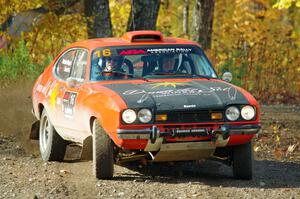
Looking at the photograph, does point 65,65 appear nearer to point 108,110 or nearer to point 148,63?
point 148,63

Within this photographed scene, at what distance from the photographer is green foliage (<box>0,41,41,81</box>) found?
1839 cm

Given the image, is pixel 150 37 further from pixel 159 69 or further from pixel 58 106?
pixel 58 106

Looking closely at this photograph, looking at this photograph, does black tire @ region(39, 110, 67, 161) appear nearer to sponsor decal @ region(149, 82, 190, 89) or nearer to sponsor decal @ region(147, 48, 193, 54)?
sponsor decal @ region(147, 48, 193, 54)

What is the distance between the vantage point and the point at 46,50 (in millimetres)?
21859

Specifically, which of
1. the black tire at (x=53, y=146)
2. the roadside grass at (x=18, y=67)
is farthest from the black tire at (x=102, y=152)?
the roadside grass at (x=18, y=67)

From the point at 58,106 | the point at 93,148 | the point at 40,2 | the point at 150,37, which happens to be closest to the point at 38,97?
the point at 58,106

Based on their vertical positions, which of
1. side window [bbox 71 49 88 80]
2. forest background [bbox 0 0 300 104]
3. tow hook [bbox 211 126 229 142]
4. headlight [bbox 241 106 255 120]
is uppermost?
side window [bbox 71 49 88 80]

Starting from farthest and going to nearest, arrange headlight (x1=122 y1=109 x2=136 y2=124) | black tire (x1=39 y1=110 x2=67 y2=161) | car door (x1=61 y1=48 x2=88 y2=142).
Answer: black tire (x1=39 y1=110 x2=67 y2=161)
car door (x1=61 y1=48 x2=88 y2=142)
headlight (x1=122 y1=109 x2=136 y2=124)

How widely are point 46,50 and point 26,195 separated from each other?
13397 millimetres

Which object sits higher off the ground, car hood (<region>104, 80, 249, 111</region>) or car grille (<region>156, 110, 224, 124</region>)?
car hood (<region>104, 80, 249, 111</region>)

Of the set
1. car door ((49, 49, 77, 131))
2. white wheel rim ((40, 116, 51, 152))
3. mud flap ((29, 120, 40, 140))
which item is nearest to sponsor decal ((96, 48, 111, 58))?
car door ((49, 49, 77, 131))

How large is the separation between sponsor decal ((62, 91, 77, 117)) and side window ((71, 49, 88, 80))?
259mm

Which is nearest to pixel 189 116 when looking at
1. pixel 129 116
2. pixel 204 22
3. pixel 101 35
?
pixel 129 116

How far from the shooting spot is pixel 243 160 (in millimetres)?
9727
